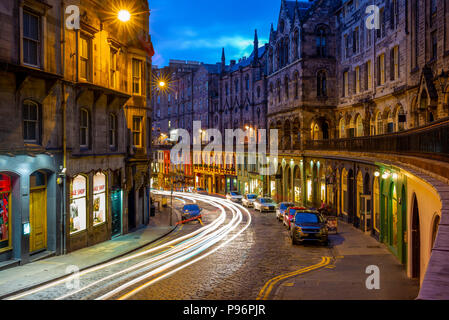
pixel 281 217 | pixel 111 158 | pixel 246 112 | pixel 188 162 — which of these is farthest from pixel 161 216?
pixel 188 162

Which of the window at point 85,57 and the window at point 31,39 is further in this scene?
the window at point 85,57

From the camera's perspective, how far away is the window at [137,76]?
102ft

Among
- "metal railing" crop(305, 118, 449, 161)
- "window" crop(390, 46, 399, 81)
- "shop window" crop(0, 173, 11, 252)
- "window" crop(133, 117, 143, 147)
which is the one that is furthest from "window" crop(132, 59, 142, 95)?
"window" crop(390, 46, 399, 81)

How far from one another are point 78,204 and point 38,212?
9.19ft

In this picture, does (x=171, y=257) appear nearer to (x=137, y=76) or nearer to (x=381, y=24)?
(x=137, y=76)

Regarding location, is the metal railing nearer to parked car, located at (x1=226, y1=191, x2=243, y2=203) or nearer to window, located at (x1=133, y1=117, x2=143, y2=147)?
window, located at (x1=133, y1=117, x2=143, y2=147)

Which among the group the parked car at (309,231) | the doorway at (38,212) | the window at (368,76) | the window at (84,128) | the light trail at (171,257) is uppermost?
the window at (368,76)

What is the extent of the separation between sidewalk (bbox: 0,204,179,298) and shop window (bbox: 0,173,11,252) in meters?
1.24

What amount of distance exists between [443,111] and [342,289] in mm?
12966

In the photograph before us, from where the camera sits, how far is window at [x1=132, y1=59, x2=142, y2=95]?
3112 centimetres

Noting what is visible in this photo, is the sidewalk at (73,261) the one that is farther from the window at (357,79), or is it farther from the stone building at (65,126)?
the window at (357,79)

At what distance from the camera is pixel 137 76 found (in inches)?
1228

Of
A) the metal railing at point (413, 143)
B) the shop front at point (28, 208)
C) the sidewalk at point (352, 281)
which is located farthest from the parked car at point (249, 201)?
the shop front at point (28, 208)

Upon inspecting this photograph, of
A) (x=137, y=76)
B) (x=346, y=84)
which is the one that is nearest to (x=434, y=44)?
(x=137, y=76)
